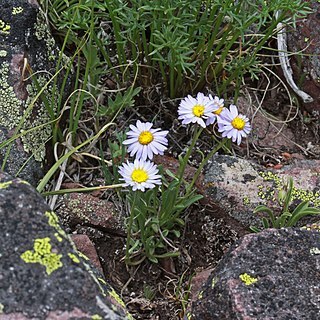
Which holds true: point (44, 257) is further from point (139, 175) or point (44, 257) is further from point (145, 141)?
point (145, 141)

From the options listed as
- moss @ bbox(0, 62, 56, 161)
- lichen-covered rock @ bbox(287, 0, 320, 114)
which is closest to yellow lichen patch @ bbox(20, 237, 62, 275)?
moss @ bbox(0, 62, 56, 161)

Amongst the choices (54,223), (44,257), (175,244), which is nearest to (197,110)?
(175,244)

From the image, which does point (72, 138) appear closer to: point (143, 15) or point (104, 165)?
point (104, 165)

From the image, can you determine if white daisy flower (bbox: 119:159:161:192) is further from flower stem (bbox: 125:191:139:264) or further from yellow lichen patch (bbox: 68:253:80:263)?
yellow lichen patch (bbox: 68:253:80:263)

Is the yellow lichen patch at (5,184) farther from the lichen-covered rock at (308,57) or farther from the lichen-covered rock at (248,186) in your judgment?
Result: the lichen-covered rock at (308,57)

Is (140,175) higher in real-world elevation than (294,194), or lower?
lower

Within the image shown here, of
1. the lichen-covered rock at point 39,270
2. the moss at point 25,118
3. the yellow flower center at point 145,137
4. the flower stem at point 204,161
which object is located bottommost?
the lichen-covered rock at point 39,270

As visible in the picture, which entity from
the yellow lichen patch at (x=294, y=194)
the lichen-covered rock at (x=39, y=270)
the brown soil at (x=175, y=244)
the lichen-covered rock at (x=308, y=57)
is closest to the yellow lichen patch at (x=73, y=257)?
the lichen-covered rock at (x=39, y=270)
